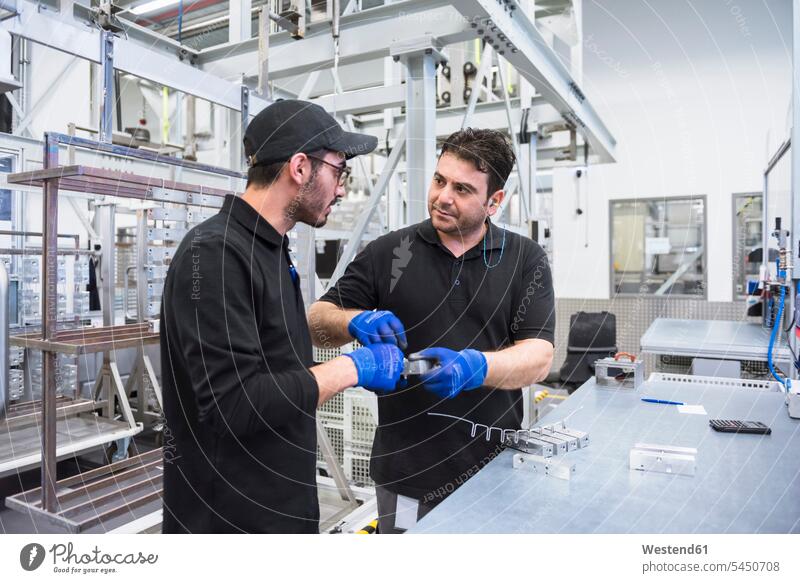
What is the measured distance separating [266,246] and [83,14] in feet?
4.16

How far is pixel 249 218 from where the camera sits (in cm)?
90

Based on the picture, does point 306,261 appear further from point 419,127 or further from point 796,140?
point 796,140

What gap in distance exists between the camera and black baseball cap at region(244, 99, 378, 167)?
89cm

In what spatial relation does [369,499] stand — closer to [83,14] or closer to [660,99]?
[83,14]

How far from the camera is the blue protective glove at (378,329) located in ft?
3.39

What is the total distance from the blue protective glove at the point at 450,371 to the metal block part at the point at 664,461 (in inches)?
13.1

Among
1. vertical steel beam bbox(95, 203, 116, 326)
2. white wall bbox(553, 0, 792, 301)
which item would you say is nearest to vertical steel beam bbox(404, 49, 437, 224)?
vertical steel beam bbox(95, 203, 116, 326)

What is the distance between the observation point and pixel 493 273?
1.24 meters

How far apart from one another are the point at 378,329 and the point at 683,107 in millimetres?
4957

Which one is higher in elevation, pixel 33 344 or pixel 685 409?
pixel 33 344

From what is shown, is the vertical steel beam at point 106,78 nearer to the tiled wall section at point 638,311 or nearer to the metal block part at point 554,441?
the metal block part at point 554,441

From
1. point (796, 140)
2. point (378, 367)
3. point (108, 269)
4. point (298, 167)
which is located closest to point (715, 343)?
point (796, 140)

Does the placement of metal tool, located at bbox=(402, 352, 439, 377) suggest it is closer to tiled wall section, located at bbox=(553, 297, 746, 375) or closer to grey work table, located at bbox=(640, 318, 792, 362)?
grey work table, located at bbox=(640, 318, 792, 362)
